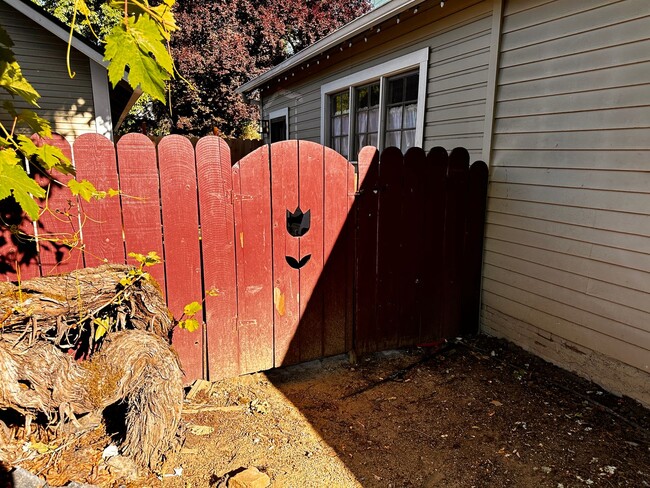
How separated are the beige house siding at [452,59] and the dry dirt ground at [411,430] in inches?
92.2

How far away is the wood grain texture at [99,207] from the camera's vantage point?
7.76 ft

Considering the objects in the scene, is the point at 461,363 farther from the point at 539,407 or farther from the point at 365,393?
the point at 365,393

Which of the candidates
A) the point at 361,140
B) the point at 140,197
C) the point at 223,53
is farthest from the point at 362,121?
the point at 223,53

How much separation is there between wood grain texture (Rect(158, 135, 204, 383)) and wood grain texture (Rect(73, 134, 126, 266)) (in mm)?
277

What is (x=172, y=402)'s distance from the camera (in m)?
2.13

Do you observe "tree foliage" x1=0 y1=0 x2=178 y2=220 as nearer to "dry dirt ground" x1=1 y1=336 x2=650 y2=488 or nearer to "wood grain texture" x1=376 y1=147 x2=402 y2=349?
"dry dirt ground" x1=1 y1=336 x2=650 y2=488

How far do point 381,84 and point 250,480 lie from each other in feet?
17.3

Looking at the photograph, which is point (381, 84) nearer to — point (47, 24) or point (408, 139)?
point (408, 139)

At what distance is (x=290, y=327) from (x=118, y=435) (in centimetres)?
134

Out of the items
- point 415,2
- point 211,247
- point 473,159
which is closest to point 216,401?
point 211,247

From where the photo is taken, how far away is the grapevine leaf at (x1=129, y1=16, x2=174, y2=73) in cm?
136

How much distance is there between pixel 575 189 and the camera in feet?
10.2

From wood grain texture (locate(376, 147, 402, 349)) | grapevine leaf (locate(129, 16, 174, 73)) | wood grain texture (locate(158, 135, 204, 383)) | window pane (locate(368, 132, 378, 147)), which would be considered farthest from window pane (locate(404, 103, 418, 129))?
grapevine leaf (locate(129, 16, 174, 73))

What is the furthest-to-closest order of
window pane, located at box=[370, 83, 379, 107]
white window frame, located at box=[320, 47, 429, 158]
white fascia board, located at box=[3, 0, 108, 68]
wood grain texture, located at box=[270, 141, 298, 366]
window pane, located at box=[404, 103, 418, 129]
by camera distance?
window pane, located at box=[370, 83, 379, 107], white fascia board, located at box=[3, 0, 108, 68], window pane, located at box=[404, 103, 418, 129], white window frame, located at box=[320, 47, 429, 158], wood grain texture, located at box=[270, 141, 298, 366]
